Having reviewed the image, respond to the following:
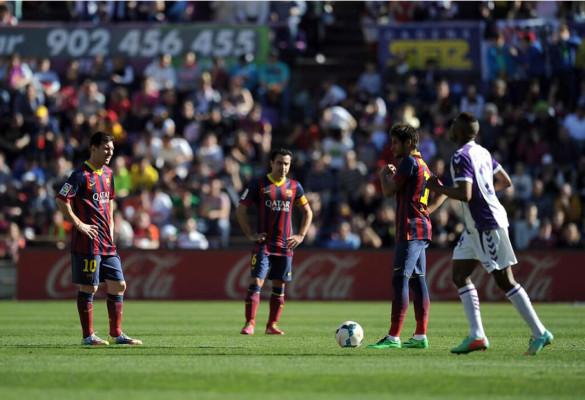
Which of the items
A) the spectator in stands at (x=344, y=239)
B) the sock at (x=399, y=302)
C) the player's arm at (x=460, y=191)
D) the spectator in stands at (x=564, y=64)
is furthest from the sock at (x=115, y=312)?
the spectator in stands at (x=564, y=64)

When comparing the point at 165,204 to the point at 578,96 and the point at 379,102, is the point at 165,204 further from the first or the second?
the point at 578,96

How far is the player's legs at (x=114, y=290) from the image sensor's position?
514 inches

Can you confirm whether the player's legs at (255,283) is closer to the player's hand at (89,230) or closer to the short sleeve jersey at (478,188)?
the player's hand at (89,230)

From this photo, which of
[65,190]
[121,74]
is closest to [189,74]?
[121,74]

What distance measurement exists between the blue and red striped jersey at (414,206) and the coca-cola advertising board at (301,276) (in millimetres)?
13363

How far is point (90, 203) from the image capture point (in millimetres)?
12938

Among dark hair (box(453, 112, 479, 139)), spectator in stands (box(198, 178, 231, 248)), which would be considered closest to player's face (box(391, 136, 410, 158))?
dark hair (box(453, 112, 479, 139))

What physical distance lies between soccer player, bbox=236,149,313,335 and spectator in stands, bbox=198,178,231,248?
440 inches

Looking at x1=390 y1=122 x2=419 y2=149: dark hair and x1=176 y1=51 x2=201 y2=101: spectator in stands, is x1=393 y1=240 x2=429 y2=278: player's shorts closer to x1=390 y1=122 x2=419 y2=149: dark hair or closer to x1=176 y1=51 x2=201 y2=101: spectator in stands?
x1=390 y1=122 x2=419 y2=149: dark hair

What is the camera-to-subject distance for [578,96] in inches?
1192

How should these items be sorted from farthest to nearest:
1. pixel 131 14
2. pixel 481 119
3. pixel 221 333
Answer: pixel 131 14
pixel 481 119
pixel 221 333

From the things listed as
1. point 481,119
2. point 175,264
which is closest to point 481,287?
point 481,119

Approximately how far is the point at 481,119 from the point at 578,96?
305 cm

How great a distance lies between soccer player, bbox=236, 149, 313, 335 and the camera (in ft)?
51.0
